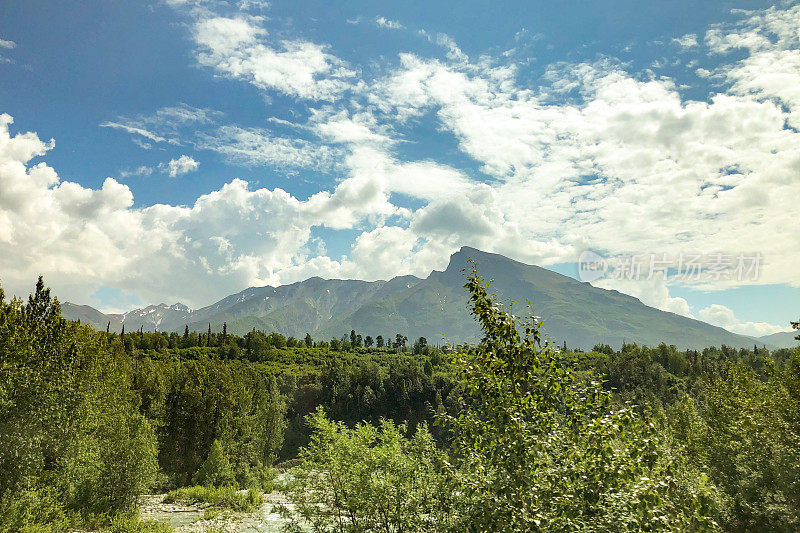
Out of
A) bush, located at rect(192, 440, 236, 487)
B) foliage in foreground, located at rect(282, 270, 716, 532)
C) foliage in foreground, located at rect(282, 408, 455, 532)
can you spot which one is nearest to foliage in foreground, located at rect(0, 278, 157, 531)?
bush, located at rect(192, 440, 236, 487)

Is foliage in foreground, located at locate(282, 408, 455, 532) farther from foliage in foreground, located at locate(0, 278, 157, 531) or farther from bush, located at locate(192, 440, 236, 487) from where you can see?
bush, located at locate(192, 440, 236, 487)

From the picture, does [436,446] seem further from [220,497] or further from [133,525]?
[220,497]

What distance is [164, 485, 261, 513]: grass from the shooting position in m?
48.1

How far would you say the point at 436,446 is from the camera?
15664mm

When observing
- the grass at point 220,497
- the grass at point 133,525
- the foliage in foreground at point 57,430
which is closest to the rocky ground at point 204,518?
the grass at point 220,497

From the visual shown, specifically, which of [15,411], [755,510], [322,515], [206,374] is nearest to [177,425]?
[206,374]

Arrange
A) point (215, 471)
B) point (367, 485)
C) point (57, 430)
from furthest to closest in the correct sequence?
point (215, 471) < point (57, 430) < point (367, 485)

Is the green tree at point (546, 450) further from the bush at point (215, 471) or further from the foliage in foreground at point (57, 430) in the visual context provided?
the bush at point (215, 471)

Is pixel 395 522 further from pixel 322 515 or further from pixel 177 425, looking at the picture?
pixel 177 425

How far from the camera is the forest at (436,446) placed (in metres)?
6.63

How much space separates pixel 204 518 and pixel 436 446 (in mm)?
36657

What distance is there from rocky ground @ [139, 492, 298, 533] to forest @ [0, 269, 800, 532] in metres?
3.81

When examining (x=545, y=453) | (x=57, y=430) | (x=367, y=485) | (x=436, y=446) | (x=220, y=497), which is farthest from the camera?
(x=220, y=497)

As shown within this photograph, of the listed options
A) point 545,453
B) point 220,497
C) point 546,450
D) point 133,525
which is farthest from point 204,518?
point 545,453
